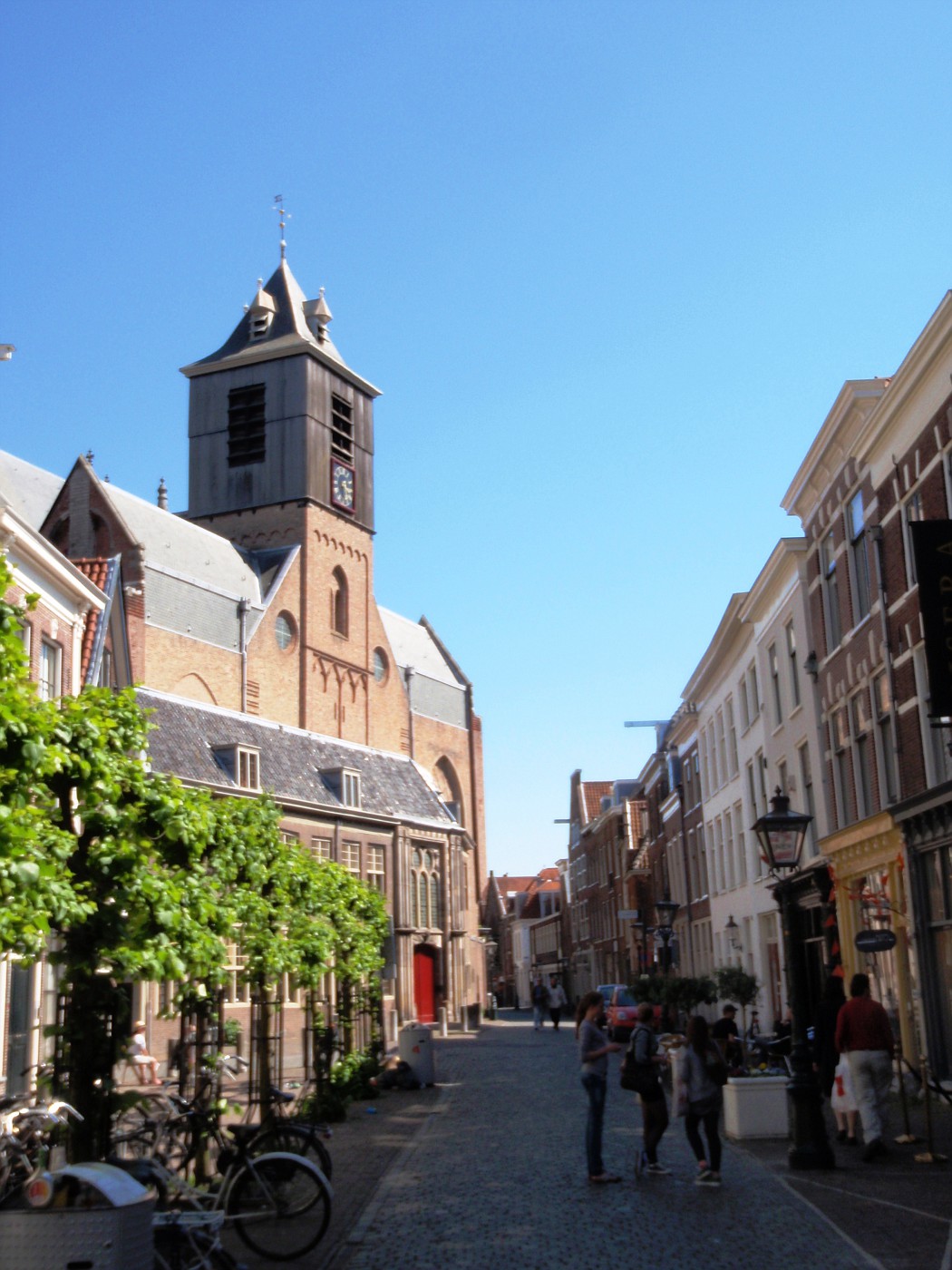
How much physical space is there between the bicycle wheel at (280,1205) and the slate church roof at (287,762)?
773 inches

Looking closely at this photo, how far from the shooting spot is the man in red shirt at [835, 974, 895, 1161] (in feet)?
40.1

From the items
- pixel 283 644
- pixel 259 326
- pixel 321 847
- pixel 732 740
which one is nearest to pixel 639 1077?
pixel 321 847

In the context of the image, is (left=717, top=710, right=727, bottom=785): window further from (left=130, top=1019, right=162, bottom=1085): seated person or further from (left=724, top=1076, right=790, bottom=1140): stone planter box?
(left=724, top=1076, right=790, bottom=1140): stone planter box

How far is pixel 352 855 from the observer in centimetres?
3628

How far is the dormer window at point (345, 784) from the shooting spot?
37.0m

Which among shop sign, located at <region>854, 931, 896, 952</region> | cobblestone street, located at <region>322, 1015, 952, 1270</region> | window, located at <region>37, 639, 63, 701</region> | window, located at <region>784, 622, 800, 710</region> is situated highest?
window, located at <region>784, 622, 800, 710</region>

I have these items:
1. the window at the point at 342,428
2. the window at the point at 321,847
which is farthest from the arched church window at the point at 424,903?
the window at the point at 342,428

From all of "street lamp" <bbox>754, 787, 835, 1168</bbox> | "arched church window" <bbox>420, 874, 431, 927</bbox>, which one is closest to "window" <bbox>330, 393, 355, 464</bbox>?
"arched church window" <bbox>420, 874, 431, 927</bbox>

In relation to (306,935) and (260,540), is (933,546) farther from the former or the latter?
(260,540)

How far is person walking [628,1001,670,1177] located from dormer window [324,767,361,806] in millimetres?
25259

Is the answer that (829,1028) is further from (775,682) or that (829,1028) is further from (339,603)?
(339,603)

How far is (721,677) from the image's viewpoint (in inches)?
1428

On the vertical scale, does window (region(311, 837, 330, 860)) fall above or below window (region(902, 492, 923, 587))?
below

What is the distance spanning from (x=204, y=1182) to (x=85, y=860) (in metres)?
3.17
